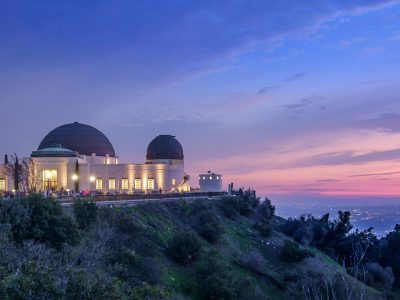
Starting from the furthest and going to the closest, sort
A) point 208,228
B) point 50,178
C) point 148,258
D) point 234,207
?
point 50,178, point 234,207, point 208,228, point 148,258

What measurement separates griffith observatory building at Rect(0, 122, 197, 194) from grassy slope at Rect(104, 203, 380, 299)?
14527mm

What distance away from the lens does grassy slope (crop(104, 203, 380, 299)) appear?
1023 inches

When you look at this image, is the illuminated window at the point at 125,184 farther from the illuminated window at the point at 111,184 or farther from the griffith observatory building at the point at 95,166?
the illuminated window at the point at 111,184

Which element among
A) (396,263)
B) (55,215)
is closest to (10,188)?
(55,215)

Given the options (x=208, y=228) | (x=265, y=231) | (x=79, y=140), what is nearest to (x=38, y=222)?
(x=208, y=228)

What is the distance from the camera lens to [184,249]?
27875 millimetres

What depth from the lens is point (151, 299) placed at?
11422 mm

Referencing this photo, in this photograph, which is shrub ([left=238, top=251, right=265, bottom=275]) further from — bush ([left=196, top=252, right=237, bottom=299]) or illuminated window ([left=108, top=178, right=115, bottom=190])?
illuminated window ([left=108, top=178, right=115, bottom=190])

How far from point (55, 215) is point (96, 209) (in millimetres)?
6099

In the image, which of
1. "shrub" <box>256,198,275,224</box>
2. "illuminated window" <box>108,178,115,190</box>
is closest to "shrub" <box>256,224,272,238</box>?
"shrub" <box>256,198,275,224</box>

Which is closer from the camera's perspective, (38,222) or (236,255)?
(38,222)

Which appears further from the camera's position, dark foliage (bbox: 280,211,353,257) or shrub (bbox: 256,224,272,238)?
dark foliage (bbox: 280,211,353,257)

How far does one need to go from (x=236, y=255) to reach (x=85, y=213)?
11736 millimetres

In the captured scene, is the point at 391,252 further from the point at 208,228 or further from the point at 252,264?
the point at 252,264
